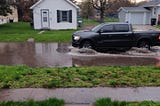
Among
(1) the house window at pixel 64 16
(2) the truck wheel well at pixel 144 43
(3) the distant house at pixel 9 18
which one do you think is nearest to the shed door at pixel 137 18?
(3) the distant house at pixel 9 18

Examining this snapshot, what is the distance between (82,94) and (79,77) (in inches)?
61.2

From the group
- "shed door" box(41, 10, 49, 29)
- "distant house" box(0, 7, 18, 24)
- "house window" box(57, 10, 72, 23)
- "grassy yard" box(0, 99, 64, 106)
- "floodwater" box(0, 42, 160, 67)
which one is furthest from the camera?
"distant house" box(0, 7, 18, 24)

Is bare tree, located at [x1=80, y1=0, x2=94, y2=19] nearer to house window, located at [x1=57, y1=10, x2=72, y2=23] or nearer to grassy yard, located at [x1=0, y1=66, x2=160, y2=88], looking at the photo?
house window, located at [x1=57, y1=10, x2=72, y2=23]

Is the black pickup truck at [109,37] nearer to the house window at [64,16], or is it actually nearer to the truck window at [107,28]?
the truck window at [107,28]

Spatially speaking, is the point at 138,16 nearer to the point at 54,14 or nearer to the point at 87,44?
the point at 54,14

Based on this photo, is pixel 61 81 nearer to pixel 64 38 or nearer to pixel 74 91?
pixel 74 91

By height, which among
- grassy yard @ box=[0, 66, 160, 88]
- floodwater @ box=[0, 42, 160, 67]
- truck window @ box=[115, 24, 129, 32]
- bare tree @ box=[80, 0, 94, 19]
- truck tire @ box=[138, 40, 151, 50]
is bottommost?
floodwater @ box=[0, 42, 160, 67]

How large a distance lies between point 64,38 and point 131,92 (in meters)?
15.6

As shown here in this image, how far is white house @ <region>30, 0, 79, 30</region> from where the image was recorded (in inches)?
1224

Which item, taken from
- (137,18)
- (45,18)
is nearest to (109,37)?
(45,18)

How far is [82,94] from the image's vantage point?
275 inches

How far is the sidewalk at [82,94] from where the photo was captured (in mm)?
6645

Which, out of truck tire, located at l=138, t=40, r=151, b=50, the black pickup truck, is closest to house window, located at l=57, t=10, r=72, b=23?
the black pickup truck

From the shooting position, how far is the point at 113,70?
959 centimetres
